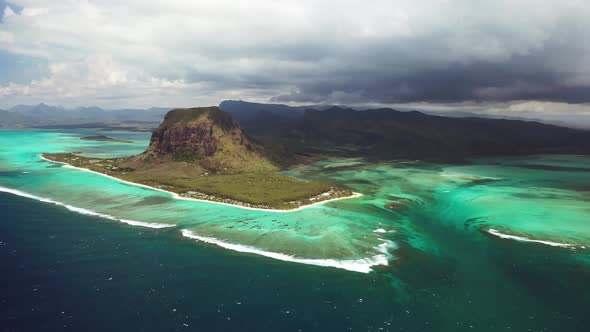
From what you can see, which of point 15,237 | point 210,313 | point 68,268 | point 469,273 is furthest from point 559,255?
point 15,237

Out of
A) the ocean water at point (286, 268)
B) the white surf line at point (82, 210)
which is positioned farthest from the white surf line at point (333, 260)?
the white surf line at point (82, 210)

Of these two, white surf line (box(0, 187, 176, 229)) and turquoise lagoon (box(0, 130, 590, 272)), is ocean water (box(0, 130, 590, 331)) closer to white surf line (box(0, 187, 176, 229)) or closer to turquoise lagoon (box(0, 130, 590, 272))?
turquoise lagoon (box(0, 130, 590, 272))

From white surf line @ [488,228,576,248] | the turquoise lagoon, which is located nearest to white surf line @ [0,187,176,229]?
the turquoise lagoon

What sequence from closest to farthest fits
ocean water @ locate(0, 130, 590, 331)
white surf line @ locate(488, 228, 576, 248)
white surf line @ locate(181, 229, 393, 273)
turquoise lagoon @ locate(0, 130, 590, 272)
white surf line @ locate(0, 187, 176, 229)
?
ocean water @ locate(0, 130, 590, 331), white surf line @ locate(181, 229, 393, 273), turquoise lagoon @ locate(0, 130, 590, 272), white surf line @ locate(488, 228, 576, 248), white surf line @ locate(0, 187, 176, 229)

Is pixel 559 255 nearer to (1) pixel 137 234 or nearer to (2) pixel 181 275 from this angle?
(2) pixel 181 275

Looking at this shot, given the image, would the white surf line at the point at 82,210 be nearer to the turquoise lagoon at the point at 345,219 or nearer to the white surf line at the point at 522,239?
the turquoise lagoon at the point at 345,219

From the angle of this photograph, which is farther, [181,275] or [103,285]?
[181,275]

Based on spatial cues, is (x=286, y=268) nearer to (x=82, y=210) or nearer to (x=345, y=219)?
(x=345, y=219)

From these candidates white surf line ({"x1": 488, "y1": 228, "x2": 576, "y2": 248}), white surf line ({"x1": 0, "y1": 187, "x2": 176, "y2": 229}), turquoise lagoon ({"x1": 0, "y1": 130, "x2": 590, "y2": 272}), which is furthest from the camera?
white surf line ({"x1": 0, "y1": 187, "x2": 176, "y2": 229})
